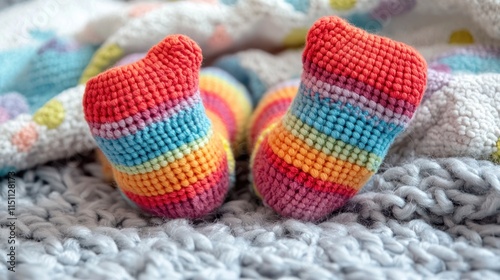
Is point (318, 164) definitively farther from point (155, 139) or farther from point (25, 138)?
point (25, 138)

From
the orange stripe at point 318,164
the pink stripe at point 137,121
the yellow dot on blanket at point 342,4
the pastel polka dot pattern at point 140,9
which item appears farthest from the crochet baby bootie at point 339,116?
the pastel polka dot pattern at point 140,9

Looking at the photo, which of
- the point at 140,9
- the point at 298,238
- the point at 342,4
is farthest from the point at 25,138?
the point at 342,4

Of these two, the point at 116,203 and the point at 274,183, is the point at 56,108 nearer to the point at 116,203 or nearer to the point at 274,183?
A: the point at 116,203

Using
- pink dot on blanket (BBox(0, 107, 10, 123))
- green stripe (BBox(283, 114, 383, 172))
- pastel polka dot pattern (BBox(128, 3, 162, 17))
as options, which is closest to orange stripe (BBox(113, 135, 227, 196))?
green stripe (BBox(283, 114, 383, 172))

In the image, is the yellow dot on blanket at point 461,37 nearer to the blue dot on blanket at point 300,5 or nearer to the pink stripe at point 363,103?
the blue dot on blanket at point 300,5

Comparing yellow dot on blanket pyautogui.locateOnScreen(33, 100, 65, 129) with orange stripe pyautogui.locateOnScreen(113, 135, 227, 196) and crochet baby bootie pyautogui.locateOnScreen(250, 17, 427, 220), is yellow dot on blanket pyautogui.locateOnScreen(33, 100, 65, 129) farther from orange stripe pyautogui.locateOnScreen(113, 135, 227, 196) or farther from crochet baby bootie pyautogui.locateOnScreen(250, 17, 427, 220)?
crochet baby bootie pyautogui.locateOnScreen(250, 17, 427, 220)
